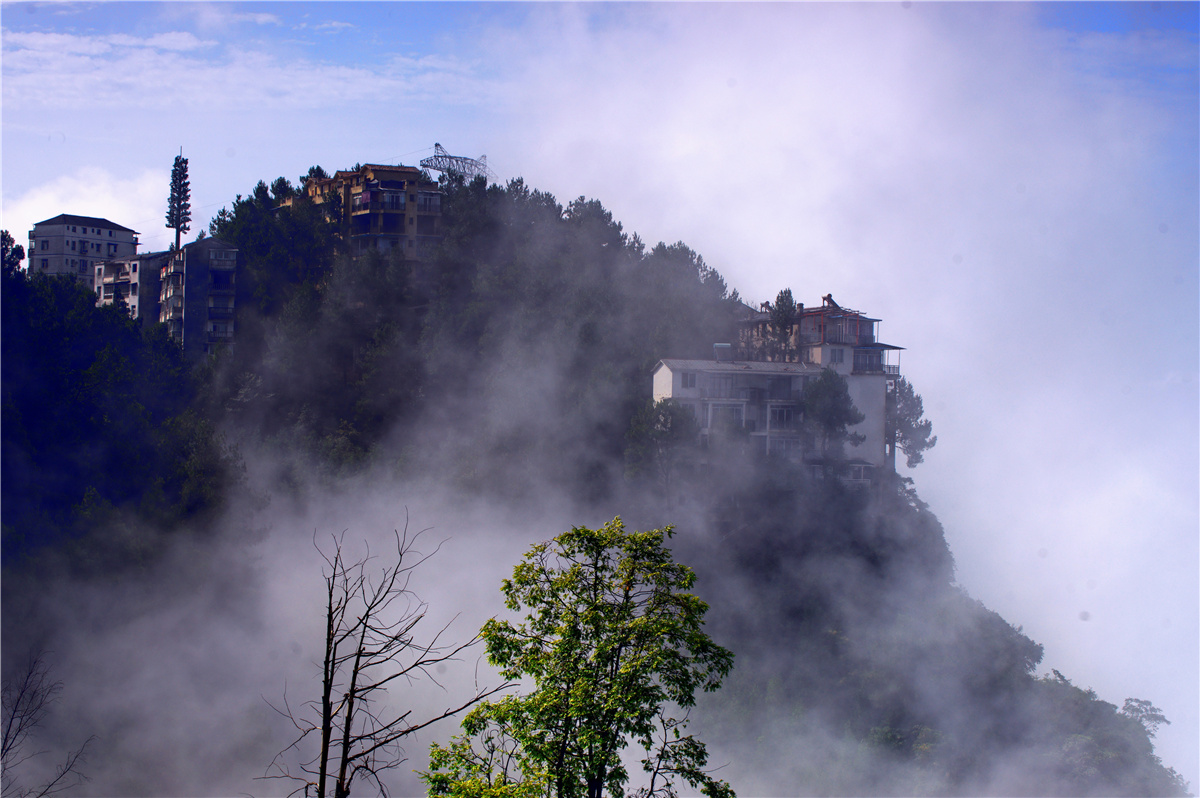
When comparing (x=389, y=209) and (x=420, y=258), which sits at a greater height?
(x=389, y=209)

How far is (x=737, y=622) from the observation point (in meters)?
34.2

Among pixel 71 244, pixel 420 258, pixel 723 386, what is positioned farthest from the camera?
pixel 71 244

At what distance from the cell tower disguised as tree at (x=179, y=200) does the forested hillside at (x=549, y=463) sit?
13503mm

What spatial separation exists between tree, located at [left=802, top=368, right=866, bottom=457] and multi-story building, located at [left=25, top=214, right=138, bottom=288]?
178 feet

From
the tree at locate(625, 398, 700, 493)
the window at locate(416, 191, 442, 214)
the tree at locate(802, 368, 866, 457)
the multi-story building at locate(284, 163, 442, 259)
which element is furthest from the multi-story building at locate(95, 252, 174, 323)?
the tree at locate(802, 368, 866, 457)

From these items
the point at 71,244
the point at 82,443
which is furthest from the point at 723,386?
the point at 71,244

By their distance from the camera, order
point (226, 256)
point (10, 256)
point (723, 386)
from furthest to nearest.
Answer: point (226, 256) → point (723, 386) → point (10, 256)

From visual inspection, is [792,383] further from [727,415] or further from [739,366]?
[727,415]

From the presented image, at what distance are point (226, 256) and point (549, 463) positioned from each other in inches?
998

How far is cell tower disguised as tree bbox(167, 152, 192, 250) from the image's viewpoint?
60.4m

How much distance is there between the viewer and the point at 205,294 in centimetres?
4816

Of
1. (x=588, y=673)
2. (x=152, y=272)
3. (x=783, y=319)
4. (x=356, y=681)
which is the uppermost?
(x=152, y=272)

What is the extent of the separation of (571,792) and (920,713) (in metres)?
28.1

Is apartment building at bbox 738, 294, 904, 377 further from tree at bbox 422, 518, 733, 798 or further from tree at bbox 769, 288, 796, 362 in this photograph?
tree at bbox 422, 518, 733, 798
